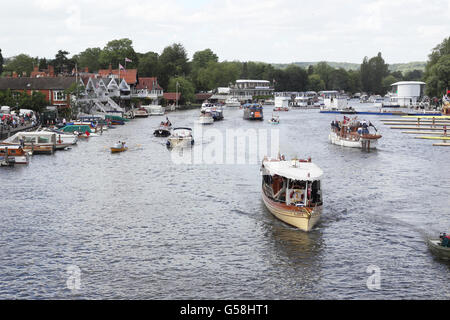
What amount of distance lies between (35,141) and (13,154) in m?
10.7

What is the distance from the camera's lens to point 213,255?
32.3 m

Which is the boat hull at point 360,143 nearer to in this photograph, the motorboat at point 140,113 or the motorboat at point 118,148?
the motorboat at point 118,148

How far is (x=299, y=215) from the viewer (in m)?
36.0

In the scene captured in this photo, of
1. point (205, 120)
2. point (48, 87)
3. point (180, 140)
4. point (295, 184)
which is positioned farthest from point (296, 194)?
point (48, 87)

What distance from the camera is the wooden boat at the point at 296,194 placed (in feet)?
118

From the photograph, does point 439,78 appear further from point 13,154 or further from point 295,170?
Answer: point 295,170

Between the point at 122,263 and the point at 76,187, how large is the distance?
22.6m

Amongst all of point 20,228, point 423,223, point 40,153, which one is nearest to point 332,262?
point 423,223

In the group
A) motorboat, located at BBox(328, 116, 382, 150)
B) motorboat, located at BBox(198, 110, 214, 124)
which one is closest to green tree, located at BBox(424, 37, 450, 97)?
motorboat, located at BBox(198, 110, 214, 124)

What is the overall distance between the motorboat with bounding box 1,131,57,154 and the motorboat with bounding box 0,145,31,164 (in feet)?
22.1

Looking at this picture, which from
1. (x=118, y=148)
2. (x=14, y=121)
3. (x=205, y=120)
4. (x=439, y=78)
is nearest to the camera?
(x=118, y=148)

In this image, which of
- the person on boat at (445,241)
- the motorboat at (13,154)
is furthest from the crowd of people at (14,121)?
the person on boat at (445,241)

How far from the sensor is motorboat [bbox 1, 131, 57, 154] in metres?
70.8

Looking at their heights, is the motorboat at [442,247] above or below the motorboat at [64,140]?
below
